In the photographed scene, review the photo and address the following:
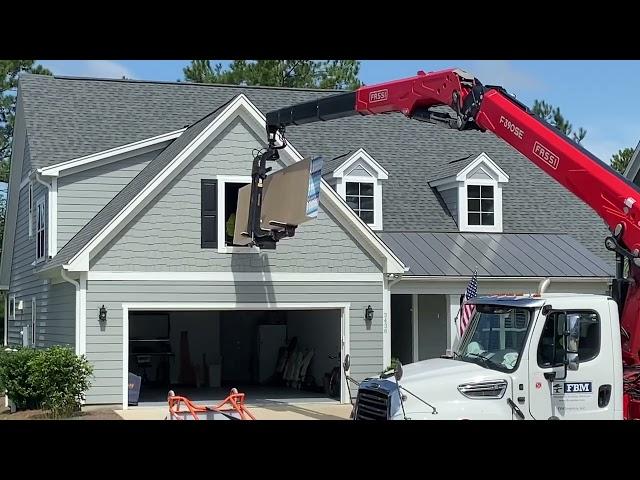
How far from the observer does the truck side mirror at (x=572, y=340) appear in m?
9.30

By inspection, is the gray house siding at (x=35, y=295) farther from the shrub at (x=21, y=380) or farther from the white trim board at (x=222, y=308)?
the white trim board at (x=222, y=308)

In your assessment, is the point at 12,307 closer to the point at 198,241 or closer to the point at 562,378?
the point at 198,241

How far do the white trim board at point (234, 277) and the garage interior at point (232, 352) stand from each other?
1837mm

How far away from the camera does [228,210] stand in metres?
19.2

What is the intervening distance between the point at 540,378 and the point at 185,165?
1103cm

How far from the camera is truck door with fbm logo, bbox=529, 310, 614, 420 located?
30.5 ft

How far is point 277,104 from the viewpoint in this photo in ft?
88.1

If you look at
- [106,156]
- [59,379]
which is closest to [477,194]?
[106,156]

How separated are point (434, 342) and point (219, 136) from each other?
8.10 metres

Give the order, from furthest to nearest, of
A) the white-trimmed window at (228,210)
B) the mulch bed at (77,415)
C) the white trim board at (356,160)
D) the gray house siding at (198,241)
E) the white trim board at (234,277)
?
the white trim board at (356,160)
the white-trimmed window at (228,210)
the gray house siding at (198,241)
the white trim board at (234,277)
the mulch bed at (77,415)

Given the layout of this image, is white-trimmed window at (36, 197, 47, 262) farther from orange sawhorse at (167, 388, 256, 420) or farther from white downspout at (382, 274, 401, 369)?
orange sawhorse at (167, 388, 256, 420)

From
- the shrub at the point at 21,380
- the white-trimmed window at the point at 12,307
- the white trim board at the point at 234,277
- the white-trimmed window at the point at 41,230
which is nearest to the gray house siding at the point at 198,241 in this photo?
the white trim board at the point at 234,277
